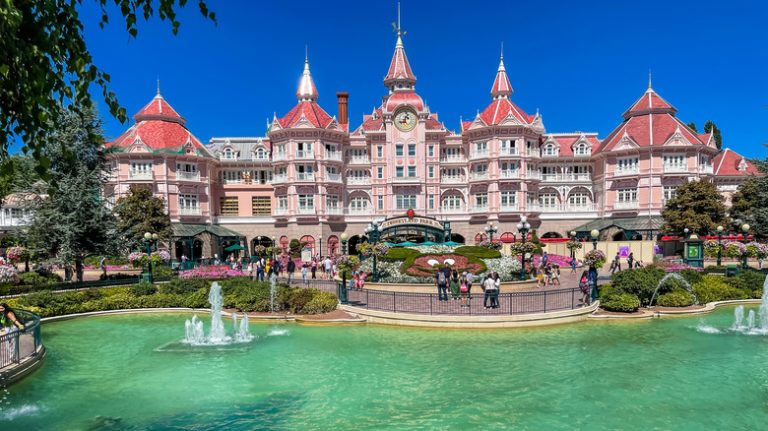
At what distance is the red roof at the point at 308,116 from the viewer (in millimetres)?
51844

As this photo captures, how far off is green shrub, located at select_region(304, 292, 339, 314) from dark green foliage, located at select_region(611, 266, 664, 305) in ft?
44.8

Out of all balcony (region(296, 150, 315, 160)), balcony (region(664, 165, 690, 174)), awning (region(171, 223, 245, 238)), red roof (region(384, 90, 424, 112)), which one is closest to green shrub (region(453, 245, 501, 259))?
balcony (region(296, 150, 315, 160))

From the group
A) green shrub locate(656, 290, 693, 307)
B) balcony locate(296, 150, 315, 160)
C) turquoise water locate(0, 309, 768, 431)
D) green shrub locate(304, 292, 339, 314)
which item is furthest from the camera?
balcony locate(296, 150, 315, 160)

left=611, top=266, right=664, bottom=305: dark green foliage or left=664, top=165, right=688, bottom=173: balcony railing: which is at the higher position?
left=664, top=165, right=688, bottom=173: balcony railing

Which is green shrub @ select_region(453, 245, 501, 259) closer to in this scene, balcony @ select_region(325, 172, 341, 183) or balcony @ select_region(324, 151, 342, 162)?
balcony @ select_region(325, 172, 341, 183)

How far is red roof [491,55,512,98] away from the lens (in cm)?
5694

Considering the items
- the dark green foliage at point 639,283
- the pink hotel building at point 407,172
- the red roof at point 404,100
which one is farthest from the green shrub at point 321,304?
the red roof at point 404,100

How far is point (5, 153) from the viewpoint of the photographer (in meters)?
5.39

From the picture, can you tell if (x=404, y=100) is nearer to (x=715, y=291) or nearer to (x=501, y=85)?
(x=501, y=85)

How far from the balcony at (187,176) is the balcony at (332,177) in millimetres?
14559

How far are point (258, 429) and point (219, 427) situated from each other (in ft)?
3.01

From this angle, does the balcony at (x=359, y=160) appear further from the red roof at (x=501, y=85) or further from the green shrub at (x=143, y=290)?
the green shrub at (x=143, y=290)

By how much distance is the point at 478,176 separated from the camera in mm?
53562

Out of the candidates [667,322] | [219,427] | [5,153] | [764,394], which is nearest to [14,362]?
[219,427]
